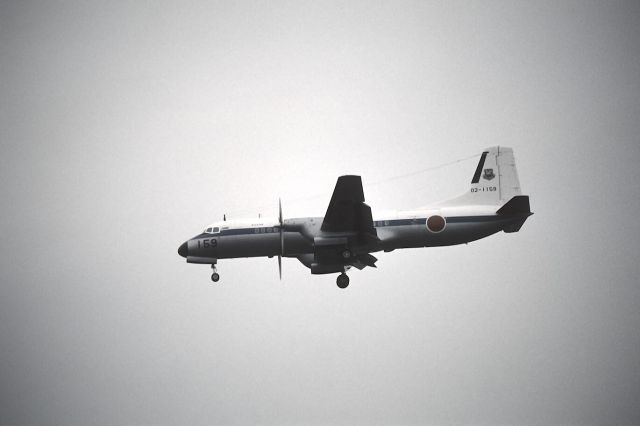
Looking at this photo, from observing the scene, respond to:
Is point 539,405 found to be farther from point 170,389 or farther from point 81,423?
point 81,423

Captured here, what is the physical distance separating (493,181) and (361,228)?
31.1ft

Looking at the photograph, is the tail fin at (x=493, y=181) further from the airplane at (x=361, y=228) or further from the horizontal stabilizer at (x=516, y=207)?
the horizontal stabilizer at (x=516, y=207)

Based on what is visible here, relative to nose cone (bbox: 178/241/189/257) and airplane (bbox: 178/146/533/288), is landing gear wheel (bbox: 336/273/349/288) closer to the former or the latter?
airplane (bbox: 178/146/533/288)

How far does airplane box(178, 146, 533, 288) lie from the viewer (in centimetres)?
3094

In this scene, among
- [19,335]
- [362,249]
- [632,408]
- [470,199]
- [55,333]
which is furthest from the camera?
[632,408]

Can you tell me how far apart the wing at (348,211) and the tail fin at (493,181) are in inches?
260

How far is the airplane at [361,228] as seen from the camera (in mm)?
30938

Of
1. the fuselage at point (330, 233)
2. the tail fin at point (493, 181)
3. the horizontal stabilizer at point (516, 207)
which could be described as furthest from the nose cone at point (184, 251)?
the horizontal stabilizer at point (516, 207)

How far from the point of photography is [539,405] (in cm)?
9488

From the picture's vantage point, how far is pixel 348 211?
98.9 feet

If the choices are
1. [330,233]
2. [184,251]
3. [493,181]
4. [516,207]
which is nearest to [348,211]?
[330,233]

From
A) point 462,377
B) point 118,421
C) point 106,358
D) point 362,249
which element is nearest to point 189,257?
point 362,249

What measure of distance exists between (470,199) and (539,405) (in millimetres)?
73145

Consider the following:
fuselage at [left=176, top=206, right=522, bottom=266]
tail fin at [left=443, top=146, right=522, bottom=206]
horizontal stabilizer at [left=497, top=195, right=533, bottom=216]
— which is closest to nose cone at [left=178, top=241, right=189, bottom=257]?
fuselage at [left=176, top=206, right=522, bottom=266]
